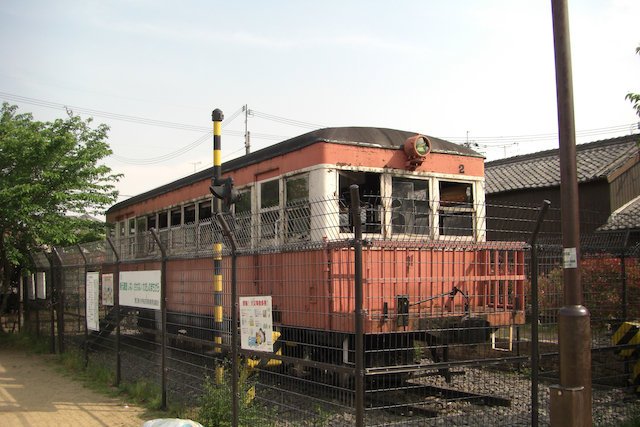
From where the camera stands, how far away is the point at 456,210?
8047 millimetres

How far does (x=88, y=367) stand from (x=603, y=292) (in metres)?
7.92

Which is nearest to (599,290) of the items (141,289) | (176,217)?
(141,289)

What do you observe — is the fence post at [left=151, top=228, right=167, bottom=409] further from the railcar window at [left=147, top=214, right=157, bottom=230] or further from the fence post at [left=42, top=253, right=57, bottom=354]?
the fence post at [left=42, top=253, right=57, bottom=354]

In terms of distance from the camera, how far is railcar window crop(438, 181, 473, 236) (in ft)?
26.6

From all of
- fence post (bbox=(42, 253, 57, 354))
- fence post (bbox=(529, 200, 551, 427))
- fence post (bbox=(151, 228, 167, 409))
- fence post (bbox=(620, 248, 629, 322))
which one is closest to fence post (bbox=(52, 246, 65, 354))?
fence post (bbox=(42, 253, 57, 354))

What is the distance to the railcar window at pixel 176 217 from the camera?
11.4 m

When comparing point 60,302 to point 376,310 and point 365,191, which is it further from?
point 376,310

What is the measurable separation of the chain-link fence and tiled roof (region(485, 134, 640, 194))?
1046 centimetres

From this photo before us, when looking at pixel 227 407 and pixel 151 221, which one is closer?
pixel 227 407

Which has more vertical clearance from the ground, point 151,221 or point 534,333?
point 151,221

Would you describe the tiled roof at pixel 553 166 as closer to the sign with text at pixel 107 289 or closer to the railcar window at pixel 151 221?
the railcar window at pixel 151 221

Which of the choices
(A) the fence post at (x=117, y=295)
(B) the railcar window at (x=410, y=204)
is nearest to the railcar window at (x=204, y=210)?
(A) the fence post at (x=117, y=295)

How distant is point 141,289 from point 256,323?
3360 mm

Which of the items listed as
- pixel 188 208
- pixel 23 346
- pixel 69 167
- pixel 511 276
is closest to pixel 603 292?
pixel 511 276
